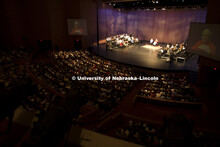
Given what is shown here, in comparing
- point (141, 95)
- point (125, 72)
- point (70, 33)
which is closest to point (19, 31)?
point (70, 33)

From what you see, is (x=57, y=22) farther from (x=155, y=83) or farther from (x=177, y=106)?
(x=177, y=106)

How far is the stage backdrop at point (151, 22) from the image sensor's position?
2130cm

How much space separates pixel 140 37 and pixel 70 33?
13691 millimetres

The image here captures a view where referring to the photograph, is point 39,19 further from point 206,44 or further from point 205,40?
point 206,44

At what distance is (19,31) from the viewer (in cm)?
1556

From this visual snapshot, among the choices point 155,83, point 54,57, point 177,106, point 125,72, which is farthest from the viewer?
point 54,57

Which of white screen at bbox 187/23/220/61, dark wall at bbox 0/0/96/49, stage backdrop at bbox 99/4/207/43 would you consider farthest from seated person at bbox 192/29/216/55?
dark wall at bbox 0/0/96/49

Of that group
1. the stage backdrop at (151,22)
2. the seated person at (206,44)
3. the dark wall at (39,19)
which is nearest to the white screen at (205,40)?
the seated person at (206,44)

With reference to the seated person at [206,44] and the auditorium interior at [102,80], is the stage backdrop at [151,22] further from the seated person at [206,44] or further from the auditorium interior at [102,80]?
the seated person at [206,44]

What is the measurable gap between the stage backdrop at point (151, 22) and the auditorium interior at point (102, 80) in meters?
0.15

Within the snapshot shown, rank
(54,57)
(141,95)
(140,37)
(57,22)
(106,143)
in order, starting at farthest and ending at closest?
(140,37) < (57,22) < (54,57) < (141,95) < (106,143)

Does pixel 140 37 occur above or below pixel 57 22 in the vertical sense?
below

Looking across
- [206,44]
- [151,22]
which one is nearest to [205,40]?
[206,44]

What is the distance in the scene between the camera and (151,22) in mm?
24953
